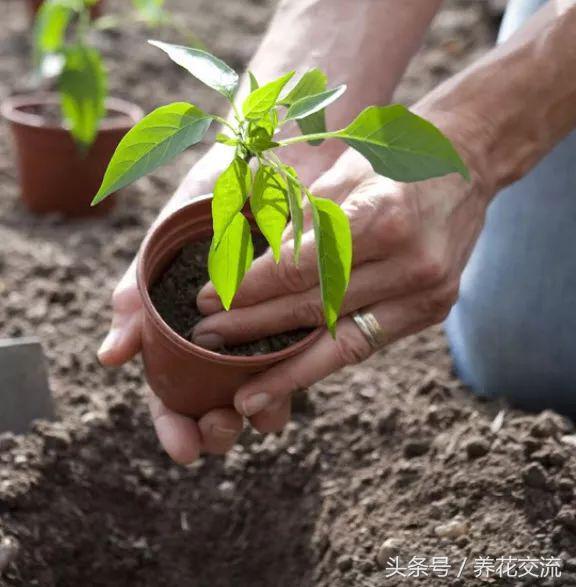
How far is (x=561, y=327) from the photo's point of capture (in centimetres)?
194

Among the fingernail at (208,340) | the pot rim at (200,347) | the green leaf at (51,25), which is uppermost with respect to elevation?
the pot rim at (200,347)

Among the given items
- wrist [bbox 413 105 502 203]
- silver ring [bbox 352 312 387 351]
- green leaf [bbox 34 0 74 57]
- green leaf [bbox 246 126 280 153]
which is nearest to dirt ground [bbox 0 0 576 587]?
silver ring [bbox 352 312 387 351]

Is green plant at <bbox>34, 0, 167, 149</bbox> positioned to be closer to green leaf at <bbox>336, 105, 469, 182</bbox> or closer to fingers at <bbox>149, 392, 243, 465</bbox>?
fingers at <bbox>149, 392, 243, 465</bbox>

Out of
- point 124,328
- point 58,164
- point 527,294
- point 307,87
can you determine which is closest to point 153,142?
point 307,87

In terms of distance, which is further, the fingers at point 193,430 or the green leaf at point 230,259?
the fingers at point 193,430

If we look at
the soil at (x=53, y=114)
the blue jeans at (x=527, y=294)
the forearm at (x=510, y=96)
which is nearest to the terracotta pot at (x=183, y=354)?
the forearm at (x=510, y=96)

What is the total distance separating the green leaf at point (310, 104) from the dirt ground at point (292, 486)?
2.17ft

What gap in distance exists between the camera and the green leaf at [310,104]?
3.34ft

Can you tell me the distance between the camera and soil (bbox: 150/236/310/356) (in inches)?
52.4

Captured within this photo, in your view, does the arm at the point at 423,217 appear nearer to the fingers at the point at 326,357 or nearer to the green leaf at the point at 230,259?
the fingers at the point at 326,357

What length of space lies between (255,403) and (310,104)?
44 centimetres

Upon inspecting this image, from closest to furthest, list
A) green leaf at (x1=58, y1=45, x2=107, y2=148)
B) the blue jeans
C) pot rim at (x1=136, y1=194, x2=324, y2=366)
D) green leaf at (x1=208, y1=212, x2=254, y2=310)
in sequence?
green leaf at (x1=208, y1=212, x2=254, y2=310) < pot rim at (x1=136, y1=194, x2=324, y2=366) < the blue jeans < green leaf at (x1=58, y1=45, x2=107, y2=148)

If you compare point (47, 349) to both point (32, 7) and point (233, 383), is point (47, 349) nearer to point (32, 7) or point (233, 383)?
point (233, 383)

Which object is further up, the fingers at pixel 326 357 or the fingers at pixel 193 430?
the fingers at pixel 326 357
